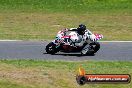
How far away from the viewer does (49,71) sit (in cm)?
2097

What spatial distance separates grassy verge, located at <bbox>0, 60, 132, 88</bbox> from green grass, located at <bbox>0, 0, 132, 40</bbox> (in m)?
8.61

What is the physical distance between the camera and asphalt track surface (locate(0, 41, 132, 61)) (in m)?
25.7

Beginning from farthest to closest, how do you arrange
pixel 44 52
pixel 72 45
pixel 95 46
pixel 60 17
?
pixel 60 17 → pixel 44 52 → pixel 95 46 → pixel 72 45

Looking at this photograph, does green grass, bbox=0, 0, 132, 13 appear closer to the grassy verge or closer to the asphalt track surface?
the asphalt track surface

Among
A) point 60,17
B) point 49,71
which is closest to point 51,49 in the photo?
point 49,71

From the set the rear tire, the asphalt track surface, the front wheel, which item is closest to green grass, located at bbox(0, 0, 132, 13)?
the asphalt track surface

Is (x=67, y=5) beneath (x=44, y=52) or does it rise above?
above

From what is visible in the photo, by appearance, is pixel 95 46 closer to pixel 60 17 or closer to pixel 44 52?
pixel 44 52

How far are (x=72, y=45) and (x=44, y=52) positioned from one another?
1.52 meters

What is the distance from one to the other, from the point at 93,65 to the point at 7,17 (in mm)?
18068

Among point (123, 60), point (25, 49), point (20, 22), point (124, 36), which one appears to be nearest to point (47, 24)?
point (20, 22)

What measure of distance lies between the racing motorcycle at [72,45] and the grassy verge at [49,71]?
101 inches

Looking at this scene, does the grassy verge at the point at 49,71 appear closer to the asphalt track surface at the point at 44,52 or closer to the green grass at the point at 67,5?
the asphalt track surface at the point at 44,52

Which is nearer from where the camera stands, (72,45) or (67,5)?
(72,45)
